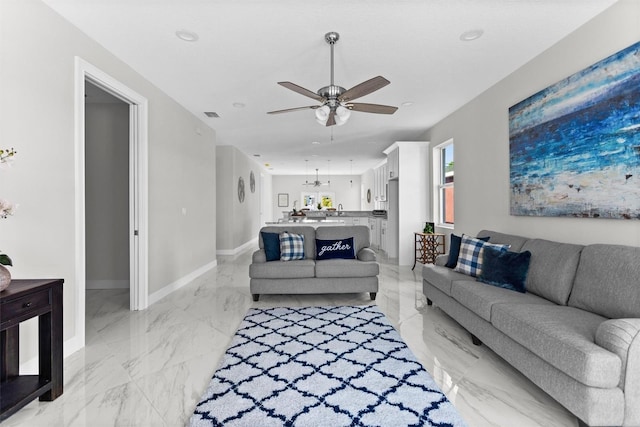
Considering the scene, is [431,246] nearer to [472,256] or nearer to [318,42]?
[472,256]

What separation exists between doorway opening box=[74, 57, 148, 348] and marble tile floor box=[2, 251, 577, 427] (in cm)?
42

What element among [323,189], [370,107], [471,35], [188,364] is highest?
[471,35]

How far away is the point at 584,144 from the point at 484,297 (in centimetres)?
150

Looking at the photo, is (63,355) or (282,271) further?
(282,271)

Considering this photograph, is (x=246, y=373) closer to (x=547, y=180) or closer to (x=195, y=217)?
(x=547, y=180)

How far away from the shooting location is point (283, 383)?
7.05 ft

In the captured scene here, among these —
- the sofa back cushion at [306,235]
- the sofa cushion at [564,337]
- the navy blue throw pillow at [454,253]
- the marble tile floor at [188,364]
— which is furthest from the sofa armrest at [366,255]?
the sofa cushion at [564,337]

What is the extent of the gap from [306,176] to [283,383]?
482 inches

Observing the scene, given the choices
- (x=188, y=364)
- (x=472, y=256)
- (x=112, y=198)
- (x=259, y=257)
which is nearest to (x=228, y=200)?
(x=112, y=198)

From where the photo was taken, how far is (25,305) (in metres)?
1.85

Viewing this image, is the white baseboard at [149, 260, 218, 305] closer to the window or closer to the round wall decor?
the round wall decor

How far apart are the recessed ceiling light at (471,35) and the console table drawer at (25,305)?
144 inches

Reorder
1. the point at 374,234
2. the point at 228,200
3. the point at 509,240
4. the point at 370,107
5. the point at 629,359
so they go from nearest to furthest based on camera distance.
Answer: the point at 629,359, the point at 370,107, the point at 509,240, the point at 228,200, the point at 374,234

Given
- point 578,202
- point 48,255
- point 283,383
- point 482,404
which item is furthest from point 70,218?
point 578,202
